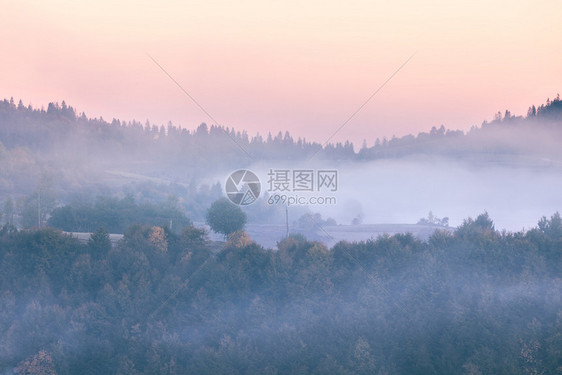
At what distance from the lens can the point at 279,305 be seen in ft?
107

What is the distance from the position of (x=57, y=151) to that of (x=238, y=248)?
12212 cm

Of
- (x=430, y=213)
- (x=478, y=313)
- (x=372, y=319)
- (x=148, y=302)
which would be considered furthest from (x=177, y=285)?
(x=430, y=213)

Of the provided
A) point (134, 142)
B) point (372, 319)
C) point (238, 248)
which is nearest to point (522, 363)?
point (372, 319)

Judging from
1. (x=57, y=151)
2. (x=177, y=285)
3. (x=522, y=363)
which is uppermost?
(x=57, y=151)

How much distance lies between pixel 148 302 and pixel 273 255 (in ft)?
29.7

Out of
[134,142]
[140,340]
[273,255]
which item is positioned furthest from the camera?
[134,142]

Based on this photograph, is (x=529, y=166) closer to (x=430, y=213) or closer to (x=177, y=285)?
(x=430, y=213)

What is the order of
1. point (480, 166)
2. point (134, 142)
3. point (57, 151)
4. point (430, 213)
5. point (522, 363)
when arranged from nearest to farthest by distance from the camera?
1. point (522, 363)
2. point (430, 213)
3. point (480, 166)
4. point (57, 151)
5. point (134, 142)

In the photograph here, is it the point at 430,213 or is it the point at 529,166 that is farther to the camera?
the point at 529,166

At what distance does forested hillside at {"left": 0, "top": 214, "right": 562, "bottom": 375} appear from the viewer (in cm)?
2703

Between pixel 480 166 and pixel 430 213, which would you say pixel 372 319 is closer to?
pixel 430 213

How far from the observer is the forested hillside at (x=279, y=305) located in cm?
2703

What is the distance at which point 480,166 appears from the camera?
10400 centimetres

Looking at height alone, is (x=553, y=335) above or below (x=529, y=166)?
below
